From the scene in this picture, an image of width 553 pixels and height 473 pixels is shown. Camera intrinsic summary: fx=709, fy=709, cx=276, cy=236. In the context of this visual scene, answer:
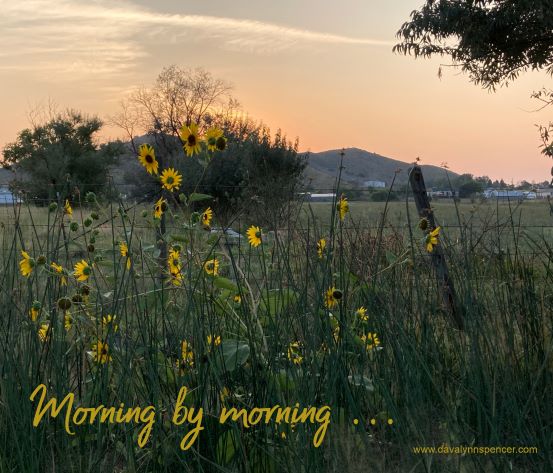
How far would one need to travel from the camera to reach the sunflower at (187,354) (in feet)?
7.54

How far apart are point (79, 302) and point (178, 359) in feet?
1.24

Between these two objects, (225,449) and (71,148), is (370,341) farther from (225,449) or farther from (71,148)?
(71,148)

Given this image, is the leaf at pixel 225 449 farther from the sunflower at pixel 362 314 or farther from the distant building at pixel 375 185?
the distant building at pixel 375 185

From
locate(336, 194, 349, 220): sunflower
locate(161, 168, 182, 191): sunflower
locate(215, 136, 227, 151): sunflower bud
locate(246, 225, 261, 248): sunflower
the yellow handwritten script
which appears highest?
locate(215, 136, 227, 151): sunflower bud

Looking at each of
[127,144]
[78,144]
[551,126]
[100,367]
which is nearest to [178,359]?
[100,367]

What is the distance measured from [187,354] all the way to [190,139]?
80cm

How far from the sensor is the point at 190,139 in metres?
2.62

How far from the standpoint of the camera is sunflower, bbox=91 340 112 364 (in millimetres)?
2105

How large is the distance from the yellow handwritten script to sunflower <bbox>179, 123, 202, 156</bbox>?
0.91 m

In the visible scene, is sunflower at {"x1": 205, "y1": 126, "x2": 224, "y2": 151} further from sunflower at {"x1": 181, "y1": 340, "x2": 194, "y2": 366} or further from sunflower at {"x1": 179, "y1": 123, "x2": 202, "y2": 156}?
sunflower at {"x1": 181, "y1": 340, "x2": 194, "y2": 366}

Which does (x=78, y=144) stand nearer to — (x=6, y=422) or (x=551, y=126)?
(x=551, y=126)

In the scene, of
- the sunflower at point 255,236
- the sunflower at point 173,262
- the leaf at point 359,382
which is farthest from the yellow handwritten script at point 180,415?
the sunflower at point 255,236

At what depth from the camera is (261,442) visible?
2.18 metres

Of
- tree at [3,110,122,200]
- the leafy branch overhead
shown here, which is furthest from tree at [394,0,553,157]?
tree at [3,110,122,200]
